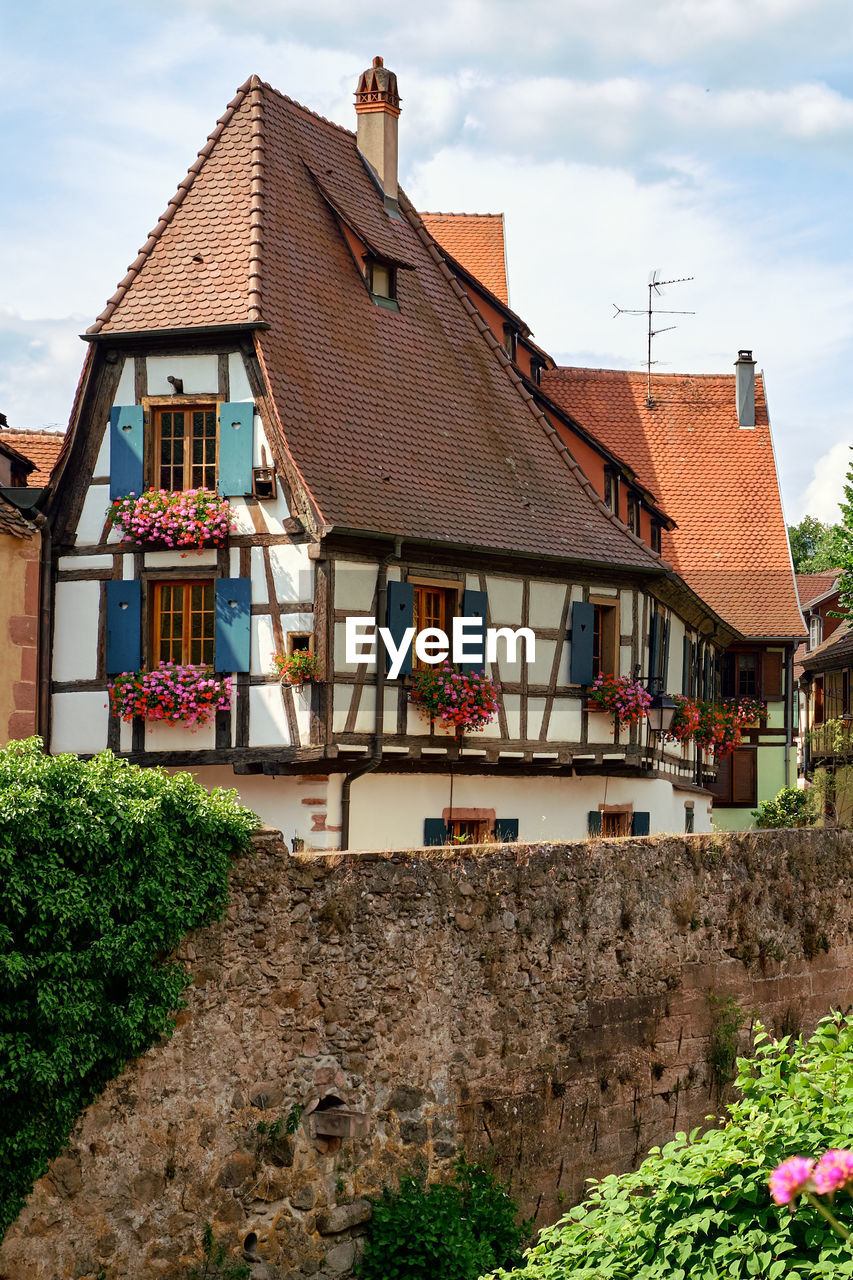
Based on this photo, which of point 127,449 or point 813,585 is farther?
point 813,585

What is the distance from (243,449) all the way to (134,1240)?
31.4 feet

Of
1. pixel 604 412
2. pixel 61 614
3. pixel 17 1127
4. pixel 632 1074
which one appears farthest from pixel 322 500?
pixel 604 412

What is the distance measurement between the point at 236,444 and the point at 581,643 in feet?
16.1

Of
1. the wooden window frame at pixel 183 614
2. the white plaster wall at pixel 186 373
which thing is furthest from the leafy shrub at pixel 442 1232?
the white plaster wall at pixel 186 373

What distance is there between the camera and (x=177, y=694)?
17016mm

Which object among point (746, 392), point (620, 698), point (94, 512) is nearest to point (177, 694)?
point (94, 512)

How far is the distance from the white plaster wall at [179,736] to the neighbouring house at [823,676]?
47.3 ft

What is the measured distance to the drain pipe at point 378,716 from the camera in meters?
17.2

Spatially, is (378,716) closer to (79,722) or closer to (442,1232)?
(79,722)

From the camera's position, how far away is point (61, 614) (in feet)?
58.7

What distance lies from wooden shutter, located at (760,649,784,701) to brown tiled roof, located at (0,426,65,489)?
1536cm

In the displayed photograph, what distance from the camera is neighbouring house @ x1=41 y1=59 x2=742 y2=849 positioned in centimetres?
1711

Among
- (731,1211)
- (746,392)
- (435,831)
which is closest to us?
(731,1211)

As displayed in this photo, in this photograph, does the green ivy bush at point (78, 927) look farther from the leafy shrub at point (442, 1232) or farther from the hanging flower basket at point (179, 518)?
the hanging flower basket at point (179, 518)
